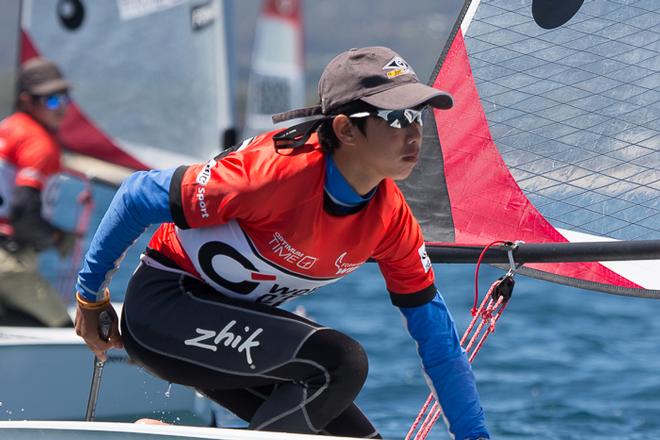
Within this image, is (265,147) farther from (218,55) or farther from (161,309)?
(218,55)

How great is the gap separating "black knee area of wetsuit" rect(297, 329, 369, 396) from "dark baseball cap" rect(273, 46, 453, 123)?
0.36 meters

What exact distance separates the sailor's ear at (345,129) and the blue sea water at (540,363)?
1.89 m

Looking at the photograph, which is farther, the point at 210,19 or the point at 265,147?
the point at 210,19

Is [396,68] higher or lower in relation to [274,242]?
higher

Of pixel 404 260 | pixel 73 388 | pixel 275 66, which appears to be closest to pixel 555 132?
pixel 404 260

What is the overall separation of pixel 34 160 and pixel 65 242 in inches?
16.1

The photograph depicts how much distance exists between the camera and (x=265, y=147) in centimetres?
199

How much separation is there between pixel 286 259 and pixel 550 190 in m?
0.77

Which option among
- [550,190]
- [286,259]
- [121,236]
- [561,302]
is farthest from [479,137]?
[561,302]

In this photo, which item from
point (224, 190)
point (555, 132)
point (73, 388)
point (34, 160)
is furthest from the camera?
point (34, 160)

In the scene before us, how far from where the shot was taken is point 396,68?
6.51 feet

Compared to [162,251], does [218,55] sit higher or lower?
lower

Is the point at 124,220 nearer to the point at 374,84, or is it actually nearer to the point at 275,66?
the point at 374,84

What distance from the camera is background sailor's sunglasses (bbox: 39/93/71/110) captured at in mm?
4991
